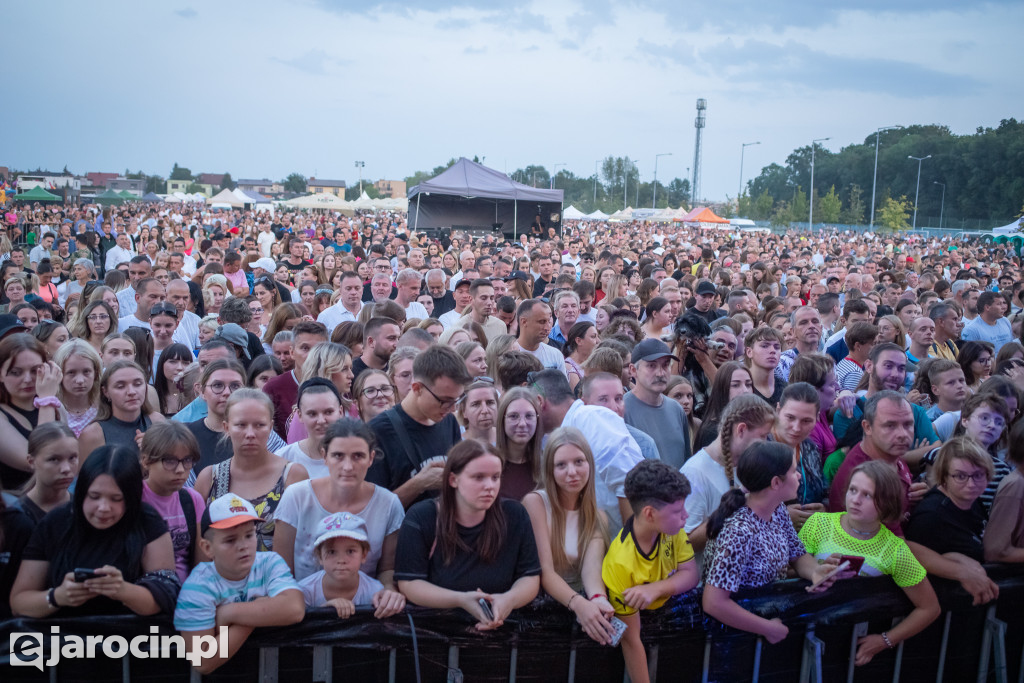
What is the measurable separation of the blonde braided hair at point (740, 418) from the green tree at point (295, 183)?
14850 cm

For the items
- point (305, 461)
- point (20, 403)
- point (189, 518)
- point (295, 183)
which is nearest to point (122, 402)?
point (20, 403)

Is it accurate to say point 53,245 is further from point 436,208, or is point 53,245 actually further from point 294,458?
point 294,458

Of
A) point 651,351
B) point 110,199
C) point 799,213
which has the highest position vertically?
point 799,213

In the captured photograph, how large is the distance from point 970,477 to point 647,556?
1702mm

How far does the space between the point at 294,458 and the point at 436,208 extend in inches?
853

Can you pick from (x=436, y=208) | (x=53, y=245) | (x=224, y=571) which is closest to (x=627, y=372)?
(x=224, y=571)

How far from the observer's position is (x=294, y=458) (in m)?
4.16

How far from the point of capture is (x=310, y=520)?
3475 millimetres

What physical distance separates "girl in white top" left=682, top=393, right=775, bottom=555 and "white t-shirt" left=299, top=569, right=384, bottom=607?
153 cm

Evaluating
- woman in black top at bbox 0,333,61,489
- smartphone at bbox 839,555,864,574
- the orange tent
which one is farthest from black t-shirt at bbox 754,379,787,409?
the orange tent

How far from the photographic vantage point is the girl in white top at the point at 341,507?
135 inches

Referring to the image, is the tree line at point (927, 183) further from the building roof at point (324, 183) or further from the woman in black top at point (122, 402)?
the building roof at point (324, 183)

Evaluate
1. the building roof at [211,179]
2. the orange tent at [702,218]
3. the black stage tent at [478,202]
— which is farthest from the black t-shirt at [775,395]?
the building roof at [211,179]

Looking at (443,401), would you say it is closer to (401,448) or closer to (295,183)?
(401,448)
